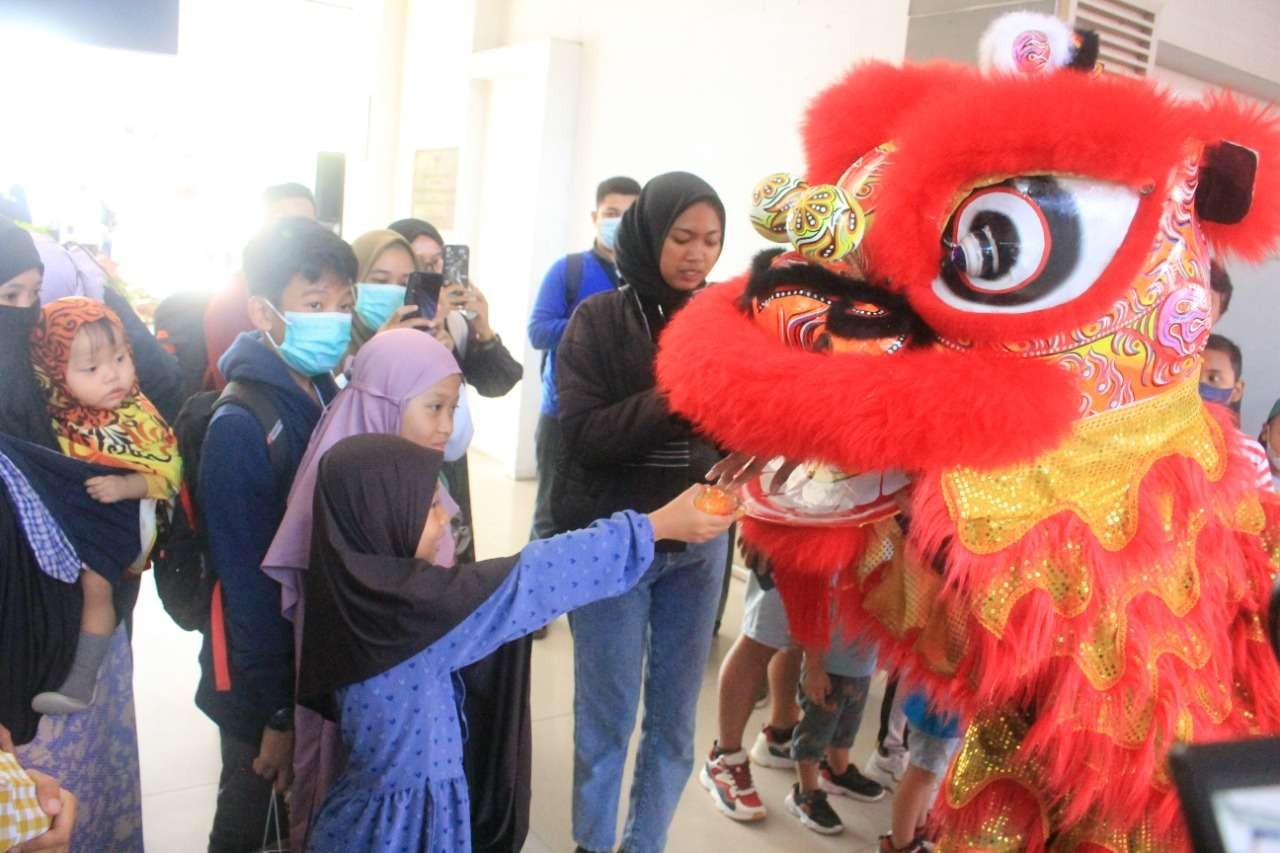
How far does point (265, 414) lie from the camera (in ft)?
5.24

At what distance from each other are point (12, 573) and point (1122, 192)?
1.65 meters

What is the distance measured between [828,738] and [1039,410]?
5.29ft

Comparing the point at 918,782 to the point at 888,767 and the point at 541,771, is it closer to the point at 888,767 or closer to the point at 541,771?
the point at 888,767

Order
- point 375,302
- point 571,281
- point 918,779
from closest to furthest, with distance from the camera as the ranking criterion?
1. point 918,779
2. point 375,302
3. point 571,281

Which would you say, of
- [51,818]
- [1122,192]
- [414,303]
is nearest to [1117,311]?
[1122,192]

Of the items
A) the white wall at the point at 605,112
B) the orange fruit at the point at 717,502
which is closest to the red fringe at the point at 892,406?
the orange fruit at the point at 717,502

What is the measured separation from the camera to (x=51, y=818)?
109 centimetres

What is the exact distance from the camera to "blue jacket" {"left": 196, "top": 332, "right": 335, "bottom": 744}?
5.08ft

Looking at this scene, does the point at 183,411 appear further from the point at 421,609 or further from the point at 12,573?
the point at 421,609

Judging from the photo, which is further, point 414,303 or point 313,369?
point 414,303

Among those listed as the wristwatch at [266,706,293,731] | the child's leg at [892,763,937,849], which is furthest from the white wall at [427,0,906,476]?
the wristwatch at [266,706,293,731]

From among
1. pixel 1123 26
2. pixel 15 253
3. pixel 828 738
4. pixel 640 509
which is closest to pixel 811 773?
pixel 828 738

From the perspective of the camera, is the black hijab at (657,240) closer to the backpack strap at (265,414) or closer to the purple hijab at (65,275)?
the backpack strap at (265,414)

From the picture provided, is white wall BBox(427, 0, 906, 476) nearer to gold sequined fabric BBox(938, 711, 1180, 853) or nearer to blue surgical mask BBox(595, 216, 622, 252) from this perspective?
blue surgical mask BBox(595, 216, 622, 252)
